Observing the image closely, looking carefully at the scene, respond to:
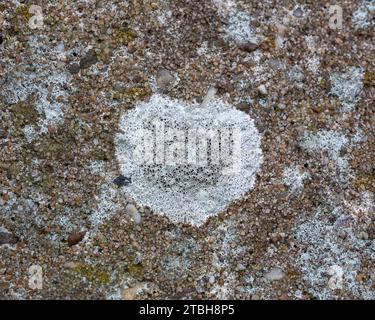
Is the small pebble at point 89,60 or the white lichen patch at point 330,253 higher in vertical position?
the small pebble at point 89,60

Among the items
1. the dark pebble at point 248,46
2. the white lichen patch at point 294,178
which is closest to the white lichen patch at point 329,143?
the white lichen patch at point 294,178

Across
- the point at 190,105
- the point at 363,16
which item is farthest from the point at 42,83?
the point at 363,16

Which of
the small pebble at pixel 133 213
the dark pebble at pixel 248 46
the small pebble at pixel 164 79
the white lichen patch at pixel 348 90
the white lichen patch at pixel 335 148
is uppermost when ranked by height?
the dark pebble at pixel 248 46

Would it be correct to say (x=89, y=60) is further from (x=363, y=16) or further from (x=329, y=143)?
(x=363, y=16)

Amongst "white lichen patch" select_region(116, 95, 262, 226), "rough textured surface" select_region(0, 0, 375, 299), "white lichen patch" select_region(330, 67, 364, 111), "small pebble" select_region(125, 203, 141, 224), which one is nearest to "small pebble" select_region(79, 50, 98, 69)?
"rough textured surface" select_region(0, 0, 375, 299)

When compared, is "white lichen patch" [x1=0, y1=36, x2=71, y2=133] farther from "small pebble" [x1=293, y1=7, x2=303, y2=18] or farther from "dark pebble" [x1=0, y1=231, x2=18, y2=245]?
"small pebble" [x1=293, y1=7, x2=303, y2=18]

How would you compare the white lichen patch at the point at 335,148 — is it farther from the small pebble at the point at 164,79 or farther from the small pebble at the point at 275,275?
the small pebble at the point at 164,79
